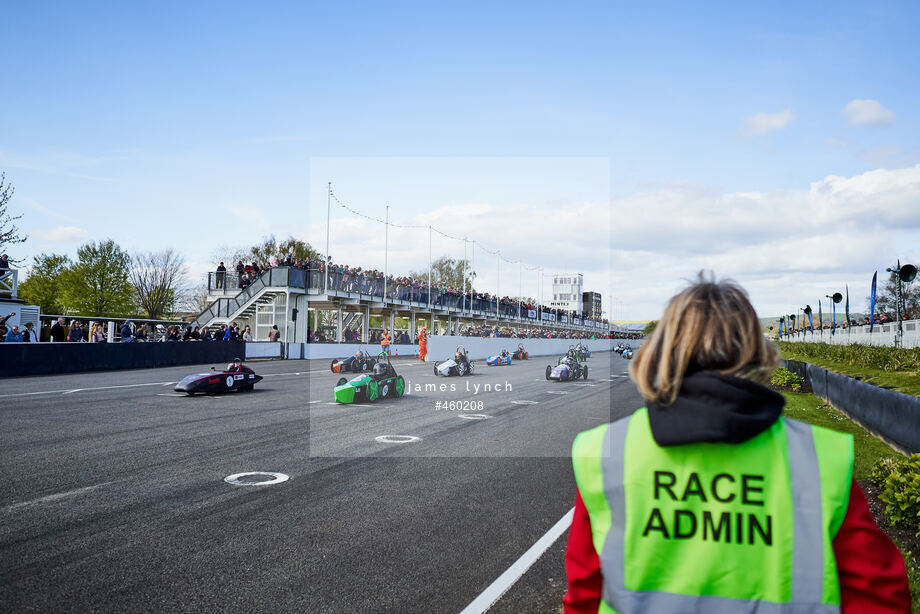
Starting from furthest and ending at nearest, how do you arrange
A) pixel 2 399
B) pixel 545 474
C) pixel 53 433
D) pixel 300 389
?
pixel 300 389 < pixel 2 399 < pixel 53 433 < pixel 545 474

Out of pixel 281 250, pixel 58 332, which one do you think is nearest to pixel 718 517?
pixel 58 332

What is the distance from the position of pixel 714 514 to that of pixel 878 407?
385 inches

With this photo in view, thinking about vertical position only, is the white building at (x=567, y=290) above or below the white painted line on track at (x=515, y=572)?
above

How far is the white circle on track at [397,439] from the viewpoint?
971 cm

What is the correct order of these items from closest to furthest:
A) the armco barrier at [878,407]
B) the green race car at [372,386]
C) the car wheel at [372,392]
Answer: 1. the armco barrier at [878,407]
2. the green race car at [372,386]
3. the car wheel at [372,392]

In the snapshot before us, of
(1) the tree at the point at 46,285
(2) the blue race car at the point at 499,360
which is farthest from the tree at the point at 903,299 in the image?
(1) the tree at the point at 46,285

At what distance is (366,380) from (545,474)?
24.2ft

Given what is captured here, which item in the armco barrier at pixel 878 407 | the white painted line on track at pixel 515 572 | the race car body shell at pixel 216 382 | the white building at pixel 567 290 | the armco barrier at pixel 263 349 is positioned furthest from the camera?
the white building at pixel 567 290

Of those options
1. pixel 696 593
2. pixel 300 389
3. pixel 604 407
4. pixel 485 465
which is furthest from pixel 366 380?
pixel 696 593

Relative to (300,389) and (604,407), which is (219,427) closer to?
(300,389)

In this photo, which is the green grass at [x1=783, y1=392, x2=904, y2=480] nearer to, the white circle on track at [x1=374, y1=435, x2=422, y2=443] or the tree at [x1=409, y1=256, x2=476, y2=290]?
the white circle on track at [x1=374, y1=435, x2=422, y2=443]

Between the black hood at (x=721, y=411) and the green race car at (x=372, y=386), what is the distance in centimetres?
1272

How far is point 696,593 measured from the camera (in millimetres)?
1736

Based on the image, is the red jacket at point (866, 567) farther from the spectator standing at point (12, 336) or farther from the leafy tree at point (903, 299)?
the leafy tree at point (903, 299)
